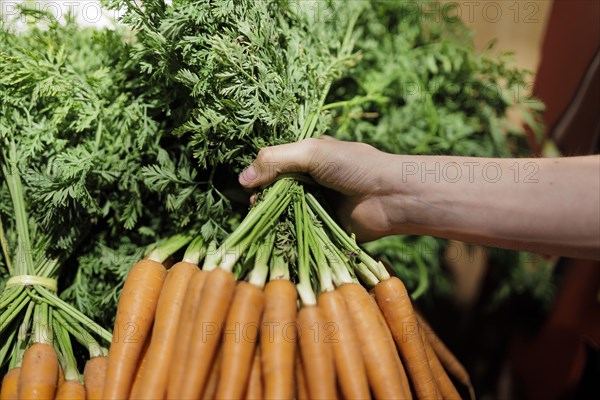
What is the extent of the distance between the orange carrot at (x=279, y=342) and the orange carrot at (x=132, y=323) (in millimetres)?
251

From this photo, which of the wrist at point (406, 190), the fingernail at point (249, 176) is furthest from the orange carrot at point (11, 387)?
the wrist at point (406, 190)

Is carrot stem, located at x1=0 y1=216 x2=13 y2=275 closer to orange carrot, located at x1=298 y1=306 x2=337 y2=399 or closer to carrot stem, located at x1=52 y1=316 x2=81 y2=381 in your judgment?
carrot stem, located at x1=52 y1=316 x2=81 y2=381

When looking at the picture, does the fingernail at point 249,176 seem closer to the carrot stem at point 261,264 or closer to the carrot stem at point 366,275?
the carrot stem at point 261,264

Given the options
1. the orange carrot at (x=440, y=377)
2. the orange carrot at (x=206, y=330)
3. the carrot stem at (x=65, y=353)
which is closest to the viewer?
the orange carrot at (x=206, y=330)

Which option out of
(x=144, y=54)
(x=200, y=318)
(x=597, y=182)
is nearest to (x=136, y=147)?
(x=144, y=54)

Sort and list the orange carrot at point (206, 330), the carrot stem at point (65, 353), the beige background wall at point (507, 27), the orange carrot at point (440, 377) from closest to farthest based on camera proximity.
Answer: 1. the orange carrot at point (206, 330)
2. the carrot stem at point (65, 353)
3. the orange carrot at point (440, 377)
4. the beige background wall at point (507, 27)

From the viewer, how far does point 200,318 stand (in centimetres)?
89

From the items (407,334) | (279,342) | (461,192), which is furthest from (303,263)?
(461,192)

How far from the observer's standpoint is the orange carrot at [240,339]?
871 mm

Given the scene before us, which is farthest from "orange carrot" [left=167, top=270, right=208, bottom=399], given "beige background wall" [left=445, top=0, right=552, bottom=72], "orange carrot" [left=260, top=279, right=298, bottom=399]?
"beige background wall" [left=445, top=0, right=552, bottom=72]

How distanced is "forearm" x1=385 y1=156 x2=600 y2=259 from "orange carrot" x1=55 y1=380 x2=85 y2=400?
74cm

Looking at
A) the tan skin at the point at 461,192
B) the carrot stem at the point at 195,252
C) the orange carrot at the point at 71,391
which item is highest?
the tan skin at the point at 461,192

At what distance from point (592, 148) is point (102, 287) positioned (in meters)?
1.60

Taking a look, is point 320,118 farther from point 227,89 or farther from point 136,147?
point 136,147
